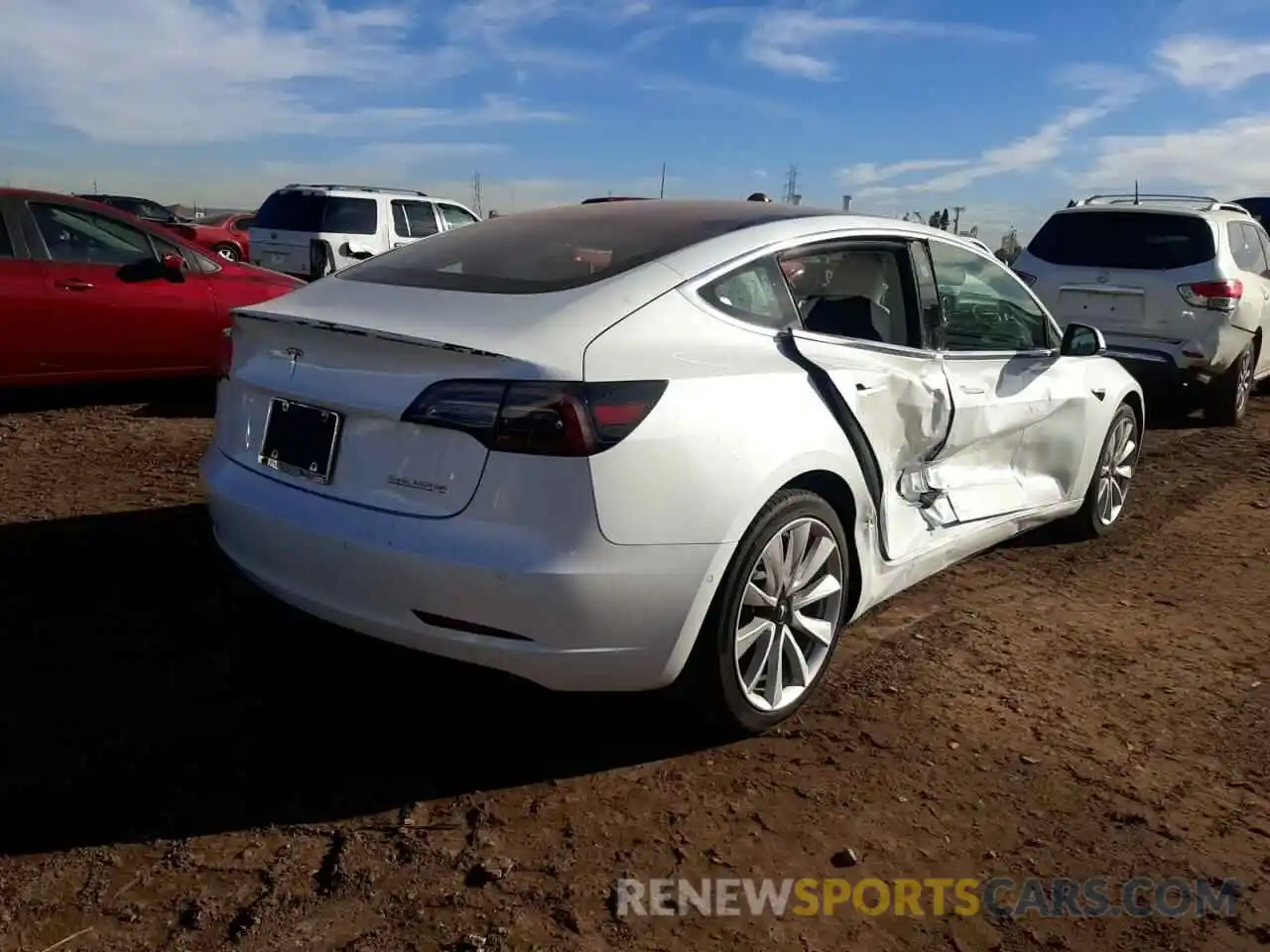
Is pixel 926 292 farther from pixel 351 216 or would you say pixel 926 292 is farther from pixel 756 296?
pixel 351 216

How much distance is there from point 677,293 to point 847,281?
0.95 m

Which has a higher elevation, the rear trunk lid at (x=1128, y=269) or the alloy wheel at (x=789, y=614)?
the rear trunk lid at (x=1128, y=269)

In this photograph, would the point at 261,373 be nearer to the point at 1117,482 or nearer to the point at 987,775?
the point at 987,775

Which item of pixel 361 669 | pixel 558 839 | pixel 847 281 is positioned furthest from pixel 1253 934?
pixel 361 669

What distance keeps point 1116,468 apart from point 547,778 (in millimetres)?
3894

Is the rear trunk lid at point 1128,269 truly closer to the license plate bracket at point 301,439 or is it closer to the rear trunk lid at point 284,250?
the license plate bracket at point 301,439

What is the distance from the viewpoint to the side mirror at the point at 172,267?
7375 millimetres

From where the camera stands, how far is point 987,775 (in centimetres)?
324

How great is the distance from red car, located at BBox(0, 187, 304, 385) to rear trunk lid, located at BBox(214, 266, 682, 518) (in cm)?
409

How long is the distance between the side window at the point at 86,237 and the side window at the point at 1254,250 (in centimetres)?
850

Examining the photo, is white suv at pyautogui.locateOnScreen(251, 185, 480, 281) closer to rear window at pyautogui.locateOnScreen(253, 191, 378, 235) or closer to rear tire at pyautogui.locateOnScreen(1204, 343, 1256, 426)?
rear window at pyautogui.locateOnScreen(253, 191, 378, 235)

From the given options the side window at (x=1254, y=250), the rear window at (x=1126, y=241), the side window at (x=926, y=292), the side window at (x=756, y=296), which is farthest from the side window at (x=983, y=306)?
the side window at (x=1254, y=250)

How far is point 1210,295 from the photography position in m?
8.42

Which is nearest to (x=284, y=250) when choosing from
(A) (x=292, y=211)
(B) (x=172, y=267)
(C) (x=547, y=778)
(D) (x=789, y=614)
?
(A) (x=292, y=211)
